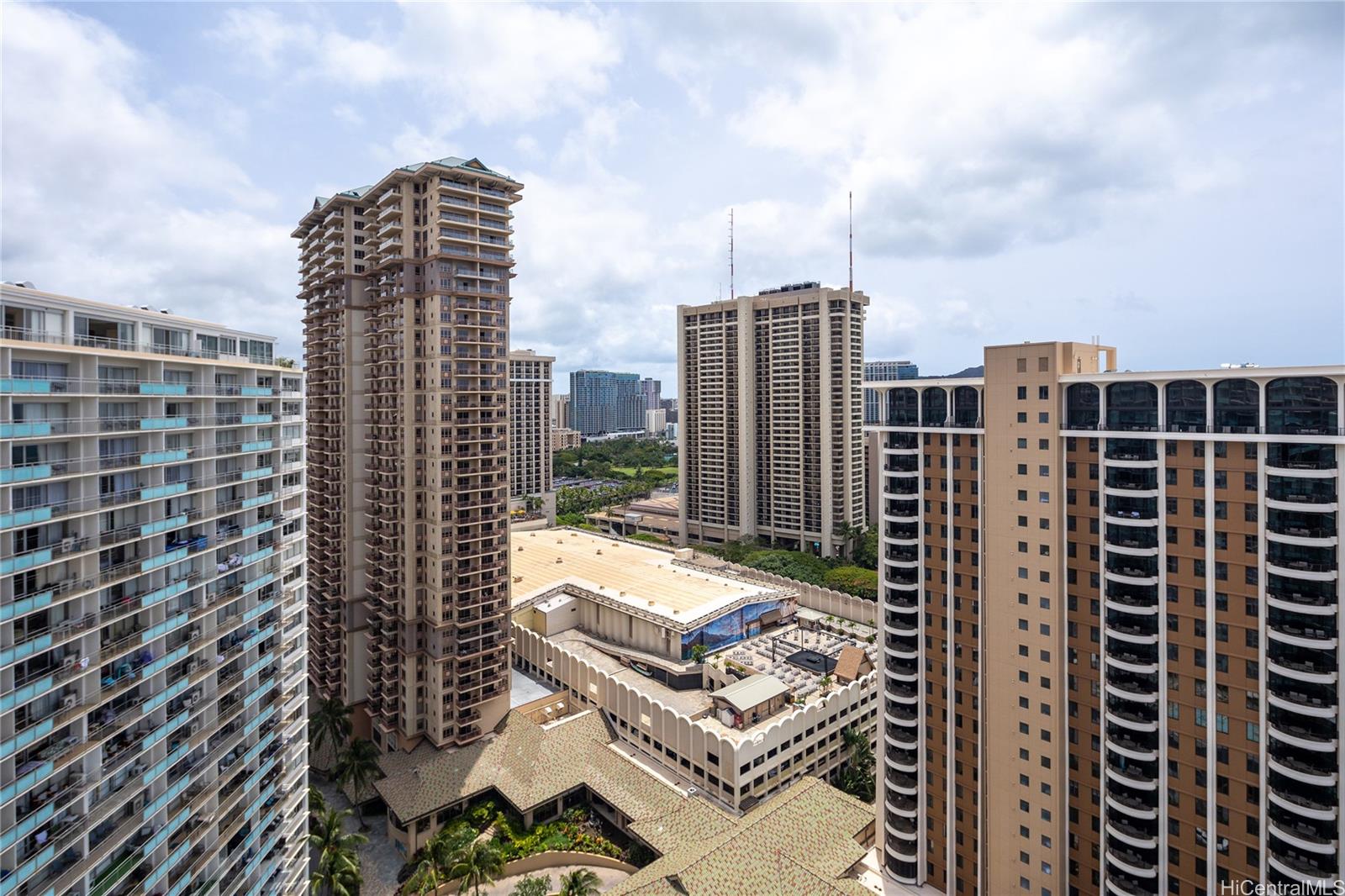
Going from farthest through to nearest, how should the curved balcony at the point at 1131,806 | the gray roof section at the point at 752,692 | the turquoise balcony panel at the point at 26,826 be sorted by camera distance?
the gray roof section at the point at 752,692, the curved balcony at the point at 1131,806, the turquoise balcony panel at the point at 26,826

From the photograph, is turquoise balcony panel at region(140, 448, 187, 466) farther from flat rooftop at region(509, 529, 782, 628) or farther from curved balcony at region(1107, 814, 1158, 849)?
curved balcony at region(1107, 814, 1158, 849)

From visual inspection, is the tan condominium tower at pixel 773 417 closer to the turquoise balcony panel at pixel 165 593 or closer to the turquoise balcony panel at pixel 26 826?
the turquoise balcony panel at pixel 165 593

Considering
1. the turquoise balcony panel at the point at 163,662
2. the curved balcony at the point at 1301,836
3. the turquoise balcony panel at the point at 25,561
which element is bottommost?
the curved balcony at the point at 1301,836

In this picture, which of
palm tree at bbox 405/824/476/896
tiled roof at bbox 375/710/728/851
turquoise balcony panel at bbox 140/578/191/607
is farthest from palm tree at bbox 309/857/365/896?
turquoise balcony panel at bbox 140/578/191/607

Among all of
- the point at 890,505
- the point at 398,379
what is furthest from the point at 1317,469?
the point at 398,379

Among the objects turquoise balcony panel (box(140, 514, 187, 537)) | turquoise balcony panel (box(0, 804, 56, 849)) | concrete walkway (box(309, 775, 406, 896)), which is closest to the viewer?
turquoise balcony panel (box(0, 804, 56, 849))

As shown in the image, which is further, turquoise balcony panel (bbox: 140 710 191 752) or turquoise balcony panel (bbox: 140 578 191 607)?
turquoise balcony panel (bbox: 140 578 191 607)

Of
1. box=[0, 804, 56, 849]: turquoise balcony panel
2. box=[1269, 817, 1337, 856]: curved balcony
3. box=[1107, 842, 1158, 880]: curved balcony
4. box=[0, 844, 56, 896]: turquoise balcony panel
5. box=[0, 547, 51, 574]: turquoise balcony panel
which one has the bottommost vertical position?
box=[1107, 842, 1158, 880]: curved balcony

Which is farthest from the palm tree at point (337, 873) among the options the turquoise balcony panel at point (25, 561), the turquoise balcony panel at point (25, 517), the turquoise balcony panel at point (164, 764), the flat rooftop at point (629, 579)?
the flat rooftop at point (629, 579)
